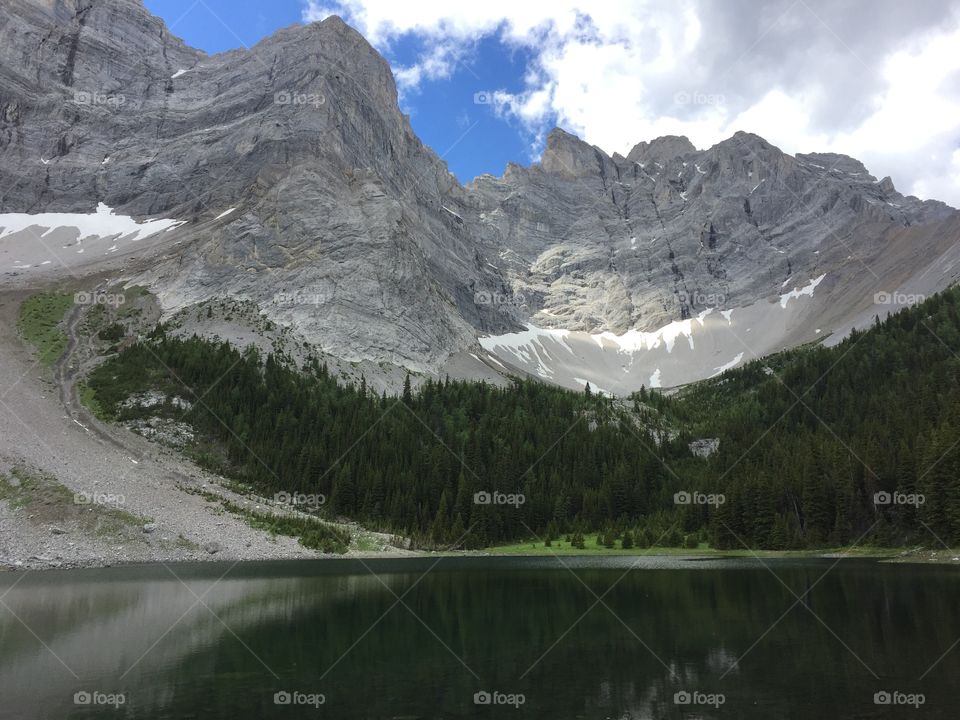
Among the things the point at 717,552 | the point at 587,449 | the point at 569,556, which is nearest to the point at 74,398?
the point at 569,556

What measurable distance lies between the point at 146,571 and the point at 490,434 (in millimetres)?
65646

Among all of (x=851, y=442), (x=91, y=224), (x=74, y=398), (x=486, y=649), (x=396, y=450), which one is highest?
(x=91, y=224)

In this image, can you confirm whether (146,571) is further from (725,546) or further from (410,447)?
(725,546)

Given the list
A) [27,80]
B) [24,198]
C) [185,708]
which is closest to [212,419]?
[185,708]

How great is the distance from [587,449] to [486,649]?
298ft

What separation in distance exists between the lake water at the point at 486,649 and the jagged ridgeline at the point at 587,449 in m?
30.3

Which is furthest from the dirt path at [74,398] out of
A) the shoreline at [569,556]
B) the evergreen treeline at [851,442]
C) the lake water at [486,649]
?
the evergreen treeline at [851,442]

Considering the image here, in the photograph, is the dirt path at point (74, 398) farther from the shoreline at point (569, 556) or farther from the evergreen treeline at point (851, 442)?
the evergreen treeline at point (851, 442)

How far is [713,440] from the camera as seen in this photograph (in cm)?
12950

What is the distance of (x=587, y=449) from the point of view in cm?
11481

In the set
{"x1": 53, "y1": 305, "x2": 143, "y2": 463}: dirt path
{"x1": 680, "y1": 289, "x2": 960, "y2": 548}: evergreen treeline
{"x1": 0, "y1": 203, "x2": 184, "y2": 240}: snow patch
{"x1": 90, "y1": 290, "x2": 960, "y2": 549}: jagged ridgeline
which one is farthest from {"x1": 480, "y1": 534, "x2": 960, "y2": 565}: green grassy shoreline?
{"x1": 0, "y1": 203, "x2": 184, "y2": 240}: snow patch

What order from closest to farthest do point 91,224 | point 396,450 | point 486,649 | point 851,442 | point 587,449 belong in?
point 486,649 < point 851,442 < point 396,450 < point 587,449 < point 91,224

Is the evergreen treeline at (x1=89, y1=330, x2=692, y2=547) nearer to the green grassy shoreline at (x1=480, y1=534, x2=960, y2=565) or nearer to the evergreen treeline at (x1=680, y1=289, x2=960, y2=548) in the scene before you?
the green grassy shoreline at (x1=480, y1=534, x2=960, y2=565)

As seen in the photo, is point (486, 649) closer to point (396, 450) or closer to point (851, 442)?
point (851, 442)
